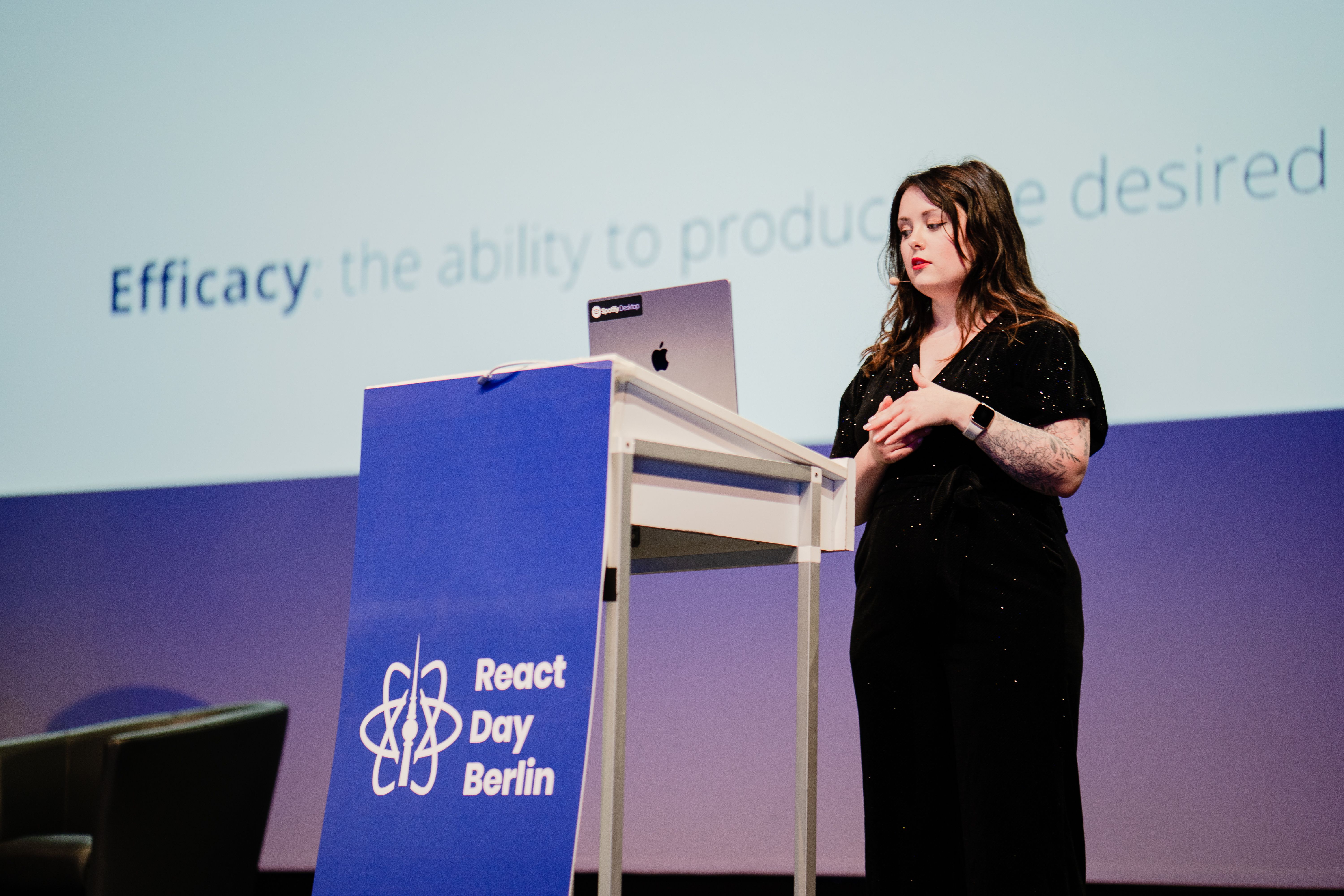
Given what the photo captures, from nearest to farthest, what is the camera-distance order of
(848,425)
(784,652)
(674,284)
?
(848,425), (674,284), (784,652)

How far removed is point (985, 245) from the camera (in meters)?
1.63

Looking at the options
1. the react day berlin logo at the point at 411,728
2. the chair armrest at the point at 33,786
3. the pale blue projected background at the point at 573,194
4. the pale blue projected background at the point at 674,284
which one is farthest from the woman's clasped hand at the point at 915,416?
the chair armrest at the point at 33,786

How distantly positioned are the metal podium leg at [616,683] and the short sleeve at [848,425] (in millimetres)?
565

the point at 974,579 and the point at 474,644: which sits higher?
the point at 974,579

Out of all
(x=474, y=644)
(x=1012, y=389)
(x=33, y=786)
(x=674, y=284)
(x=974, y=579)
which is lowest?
(x=33, y=786)

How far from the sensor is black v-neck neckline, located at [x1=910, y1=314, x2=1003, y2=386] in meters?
1.62

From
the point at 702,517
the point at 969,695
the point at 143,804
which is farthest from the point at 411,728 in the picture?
the point at 143,804

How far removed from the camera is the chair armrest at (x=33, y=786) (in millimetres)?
2664

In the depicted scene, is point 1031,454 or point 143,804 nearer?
point 1031,454

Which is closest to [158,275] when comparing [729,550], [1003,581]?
[729,550]

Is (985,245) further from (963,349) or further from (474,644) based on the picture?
(474,644)

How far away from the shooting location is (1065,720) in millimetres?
1456

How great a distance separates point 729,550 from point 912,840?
49 centimetres

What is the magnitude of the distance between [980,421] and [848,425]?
338 millimetres
